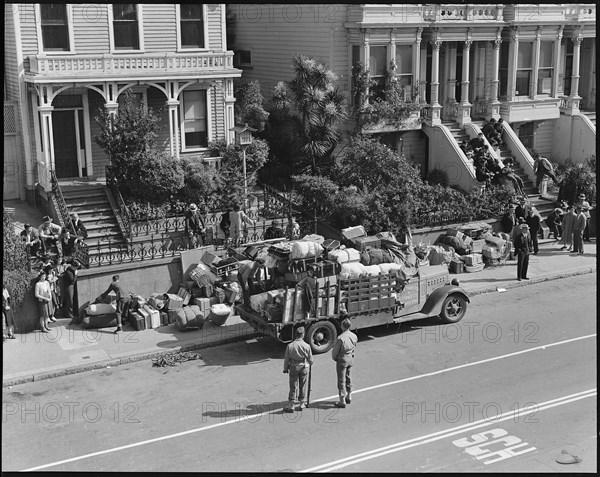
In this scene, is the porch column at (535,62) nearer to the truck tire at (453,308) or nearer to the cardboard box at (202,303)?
the truck tire at (453,308)

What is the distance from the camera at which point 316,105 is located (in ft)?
86.3

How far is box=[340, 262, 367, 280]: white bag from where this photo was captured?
16578 millimetres

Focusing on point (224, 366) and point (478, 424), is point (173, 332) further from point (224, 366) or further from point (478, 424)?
point (478, 424)

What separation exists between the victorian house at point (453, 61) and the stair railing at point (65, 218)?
10569 millimetres

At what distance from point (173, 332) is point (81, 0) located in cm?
1586

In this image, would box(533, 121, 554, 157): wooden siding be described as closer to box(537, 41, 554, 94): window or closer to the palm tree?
box(537, 41, 554, 94): window

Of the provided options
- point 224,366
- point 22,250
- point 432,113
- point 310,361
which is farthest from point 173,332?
point 432,113

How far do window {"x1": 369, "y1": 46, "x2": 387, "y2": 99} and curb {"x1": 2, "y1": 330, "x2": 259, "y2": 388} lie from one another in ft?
43.2

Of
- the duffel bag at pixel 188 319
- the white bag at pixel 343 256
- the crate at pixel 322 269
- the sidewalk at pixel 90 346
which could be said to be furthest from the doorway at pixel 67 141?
the crate at pixel 322 269

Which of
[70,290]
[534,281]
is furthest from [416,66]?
[70,290]

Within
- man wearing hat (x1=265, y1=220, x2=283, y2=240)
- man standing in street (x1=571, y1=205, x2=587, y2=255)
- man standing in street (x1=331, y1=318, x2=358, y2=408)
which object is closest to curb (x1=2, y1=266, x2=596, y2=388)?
man standing in street (x1=331, y1=318, x2=358, y2=408)

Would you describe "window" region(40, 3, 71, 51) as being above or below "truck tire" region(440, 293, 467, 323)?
above

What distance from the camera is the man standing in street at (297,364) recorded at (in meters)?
13.2

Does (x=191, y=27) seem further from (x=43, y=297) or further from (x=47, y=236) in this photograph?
(x=43, y=297)
